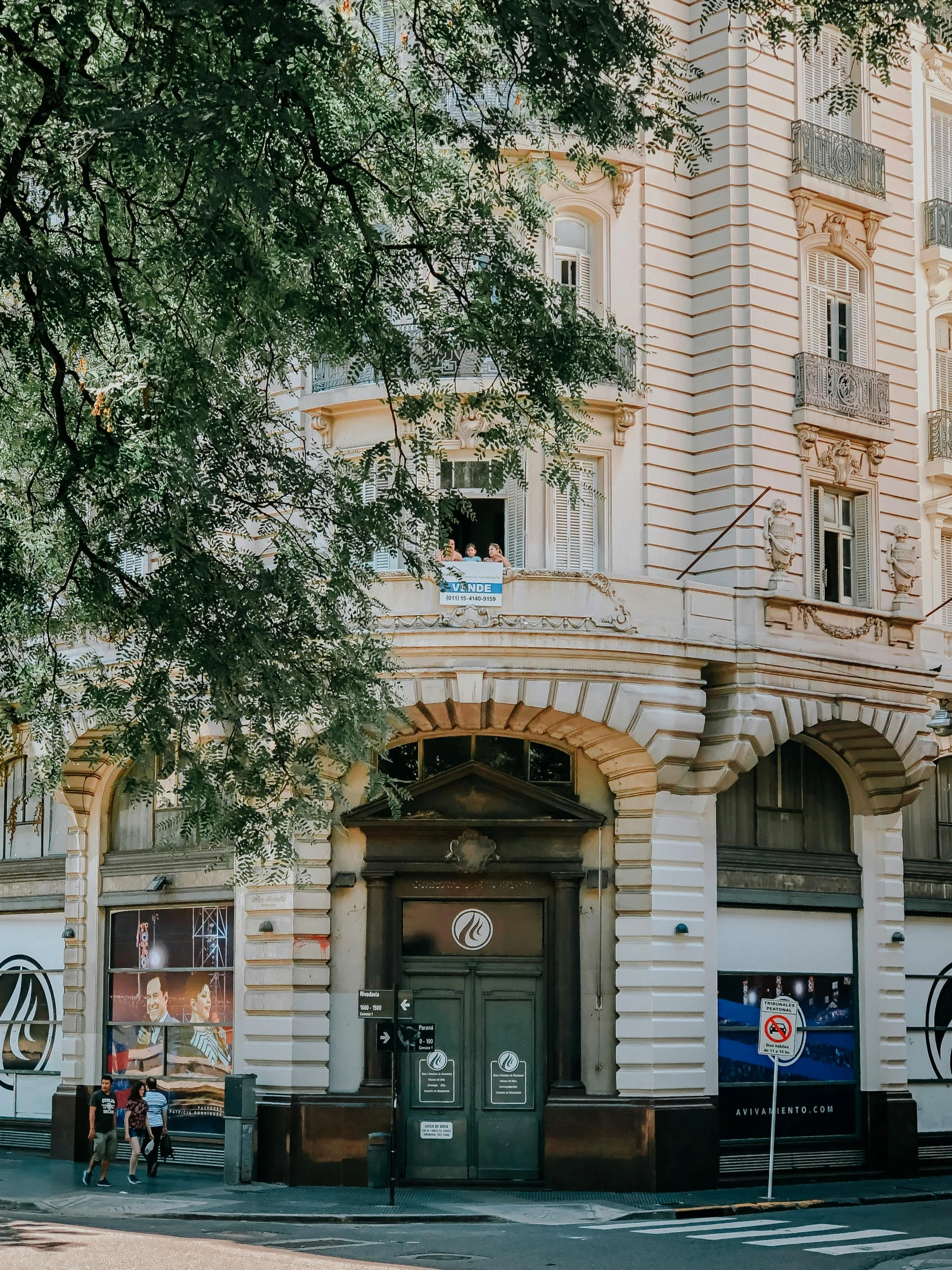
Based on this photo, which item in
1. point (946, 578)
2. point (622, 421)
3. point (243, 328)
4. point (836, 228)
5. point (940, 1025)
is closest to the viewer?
point (243, 328)

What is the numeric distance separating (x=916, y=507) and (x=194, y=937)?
13.3 meters

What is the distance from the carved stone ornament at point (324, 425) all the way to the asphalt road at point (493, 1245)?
36.1 feet

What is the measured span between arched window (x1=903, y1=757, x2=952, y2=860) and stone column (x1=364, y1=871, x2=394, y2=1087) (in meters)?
9.31

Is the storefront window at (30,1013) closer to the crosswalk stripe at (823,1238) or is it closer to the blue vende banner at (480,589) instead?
the blue vende banner at (480,589)

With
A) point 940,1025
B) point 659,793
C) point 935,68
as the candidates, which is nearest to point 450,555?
point 659,793

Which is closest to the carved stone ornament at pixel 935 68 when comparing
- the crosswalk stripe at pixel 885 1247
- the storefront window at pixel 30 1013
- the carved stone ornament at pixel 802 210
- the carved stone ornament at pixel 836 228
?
the carved stone ornament at pixel 836 228

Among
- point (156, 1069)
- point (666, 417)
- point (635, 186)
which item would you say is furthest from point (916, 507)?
point (156, 1069)

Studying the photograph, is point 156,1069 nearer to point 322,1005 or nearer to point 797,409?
point 322,1005

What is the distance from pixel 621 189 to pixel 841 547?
21.2 feet

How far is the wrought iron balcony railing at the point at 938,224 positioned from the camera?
98.7ft

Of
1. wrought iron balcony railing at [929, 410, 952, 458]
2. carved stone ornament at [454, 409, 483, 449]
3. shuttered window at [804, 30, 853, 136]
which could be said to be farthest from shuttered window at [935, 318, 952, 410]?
carved stone ornament at [454, 409, 483, 449]

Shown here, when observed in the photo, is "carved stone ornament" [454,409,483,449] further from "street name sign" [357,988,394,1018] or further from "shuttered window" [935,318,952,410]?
"shuttered window" [935,318,952,410]

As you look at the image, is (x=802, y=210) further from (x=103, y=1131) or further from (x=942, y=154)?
(x=103, y=1131)

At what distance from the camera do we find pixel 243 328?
552 inches
